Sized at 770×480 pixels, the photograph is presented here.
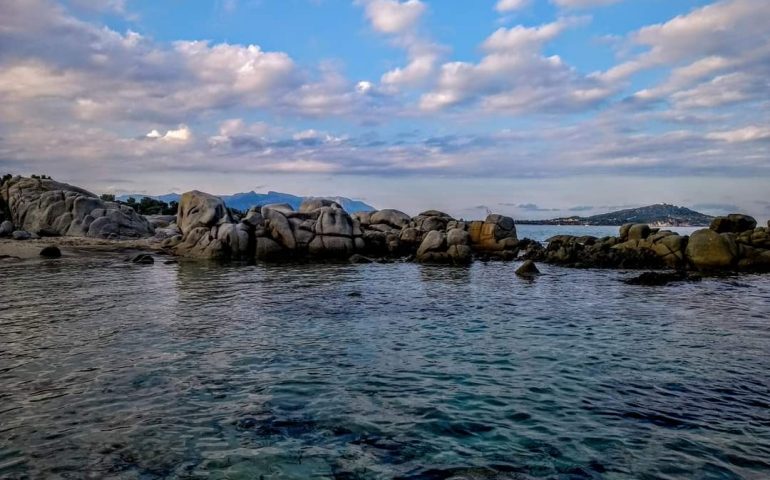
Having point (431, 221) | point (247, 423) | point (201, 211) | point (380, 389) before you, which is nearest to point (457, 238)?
point (431, 221)

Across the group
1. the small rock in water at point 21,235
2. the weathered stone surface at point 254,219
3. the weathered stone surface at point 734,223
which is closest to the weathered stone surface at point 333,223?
the weathered stone surface at point 254,219

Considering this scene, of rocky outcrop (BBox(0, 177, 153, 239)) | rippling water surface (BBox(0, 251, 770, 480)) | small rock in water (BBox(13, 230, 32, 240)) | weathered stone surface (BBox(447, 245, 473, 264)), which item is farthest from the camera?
rocky outcrop (BBox(0, 177, 153, 239))

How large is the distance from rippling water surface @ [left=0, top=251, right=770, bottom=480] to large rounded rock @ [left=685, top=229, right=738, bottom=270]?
1962 centimetres

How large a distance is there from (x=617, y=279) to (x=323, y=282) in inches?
842

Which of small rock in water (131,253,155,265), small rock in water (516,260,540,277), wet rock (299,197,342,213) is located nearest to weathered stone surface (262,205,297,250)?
wet rock (299,197,342,213)

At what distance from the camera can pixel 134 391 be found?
1202 cm

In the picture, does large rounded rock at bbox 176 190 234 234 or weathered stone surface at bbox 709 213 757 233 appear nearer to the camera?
weathered stone surface at bbox 709 213 757 233

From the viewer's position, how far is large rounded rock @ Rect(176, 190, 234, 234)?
5419 cm

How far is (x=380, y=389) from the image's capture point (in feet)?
40.6

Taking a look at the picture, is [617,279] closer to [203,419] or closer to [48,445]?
[203,419]

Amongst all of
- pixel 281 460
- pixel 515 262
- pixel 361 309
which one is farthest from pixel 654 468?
pixel 515 262

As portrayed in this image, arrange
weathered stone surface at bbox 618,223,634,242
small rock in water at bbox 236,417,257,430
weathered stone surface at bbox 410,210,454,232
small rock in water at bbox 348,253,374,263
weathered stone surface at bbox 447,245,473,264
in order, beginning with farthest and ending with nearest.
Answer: weathered stone surface at bbox 410,210,454,232 → weathered stone surface at bbox 618,223,634,242 → weathered stone surface at bbox 447,245,473,264 → small rock in water at bbox 348,253,374,263 → small rock in water at bbox 236,417,257,430

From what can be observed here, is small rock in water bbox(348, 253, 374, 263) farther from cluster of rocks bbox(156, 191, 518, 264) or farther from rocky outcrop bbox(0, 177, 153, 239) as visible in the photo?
rocky outcrop bbox(0, 177, 153, 239)

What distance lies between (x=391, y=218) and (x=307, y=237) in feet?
52.9
